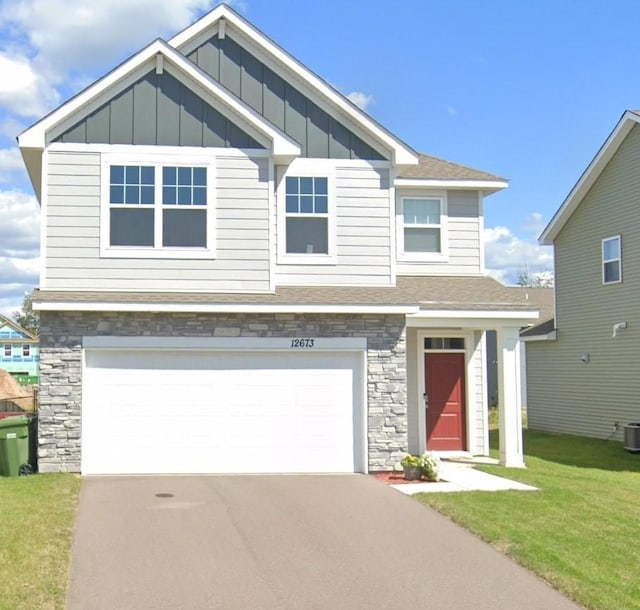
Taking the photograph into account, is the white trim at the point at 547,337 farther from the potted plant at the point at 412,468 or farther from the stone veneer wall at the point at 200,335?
the potted plant at the point at 412,468

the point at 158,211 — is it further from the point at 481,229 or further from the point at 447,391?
the point at 447,391

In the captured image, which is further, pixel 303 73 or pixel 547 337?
pixel 547 337

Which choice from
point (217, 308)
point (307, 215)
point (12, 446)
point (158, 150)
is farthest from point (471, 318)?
point (12, 446)

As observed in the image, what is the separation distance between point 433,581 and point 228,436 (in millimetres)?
6815

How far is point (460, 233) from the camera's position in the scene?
17.6 metres

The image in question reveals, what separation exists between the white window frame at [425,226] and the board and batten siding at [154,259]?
12.9 feet

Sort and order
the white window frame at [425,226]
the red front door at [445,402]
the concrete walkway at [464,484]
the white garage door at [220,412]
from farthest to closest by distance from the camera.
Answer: the red front door at [445,402] → the white window frame at [425,226] → the white garage door at [220,412] → the concrete walkway at [464,484]

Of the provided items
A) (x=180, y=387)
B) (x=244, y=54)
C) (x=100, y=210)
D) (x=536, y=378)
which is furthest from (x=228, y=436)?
(x=536, y=378)

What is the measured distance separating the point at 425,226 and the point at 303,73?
173 inches

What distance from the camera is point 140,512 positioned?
10.8 m

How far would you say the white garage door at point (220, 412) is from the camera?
45.6 ft

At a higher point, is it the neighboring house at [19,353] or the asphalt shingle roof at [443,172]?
the asphalt shingle roof at [443,172]

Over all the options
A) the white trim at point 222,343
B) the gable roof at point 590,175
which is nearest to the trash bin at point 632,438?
the gable roof at point 590,175

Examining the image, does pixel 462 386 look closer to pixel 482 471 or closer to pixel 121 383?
pixel 482 471
